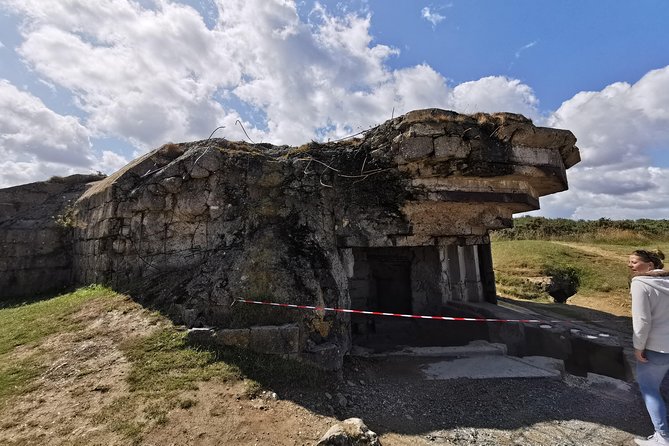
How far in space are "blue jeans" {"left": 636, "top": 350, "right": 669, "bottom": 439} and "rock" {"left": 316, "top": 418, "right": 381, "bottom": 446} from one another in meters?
2.55

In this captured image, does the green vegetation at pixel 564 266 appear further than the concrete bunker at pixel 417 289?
Yes

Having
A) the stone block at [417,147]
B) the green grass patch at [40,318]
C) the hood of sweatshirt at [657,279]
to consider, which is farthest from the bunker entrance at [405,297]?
the green grass patch at [40,318]

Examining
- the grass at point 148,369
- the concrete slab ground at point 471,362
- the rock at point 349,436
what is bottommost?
the concrete slab ground at point 471,362

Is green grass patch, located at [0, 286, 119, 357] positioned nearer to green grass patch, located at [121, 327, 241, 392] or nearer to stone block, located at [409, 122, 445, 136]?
green grass patch, located at [121, 327, 241, 392]

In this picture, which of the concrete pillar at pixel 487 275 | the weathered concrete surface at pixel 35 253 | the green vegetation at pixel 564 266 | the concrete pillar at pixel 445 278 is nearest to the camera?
the concrete pillar at pixel 445 278

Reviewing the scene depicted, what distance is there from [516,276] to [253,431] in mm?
12639

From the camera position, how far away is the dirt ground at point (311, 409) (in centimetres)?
312

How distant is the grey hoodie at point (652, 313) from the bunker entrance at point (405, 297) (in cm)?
361

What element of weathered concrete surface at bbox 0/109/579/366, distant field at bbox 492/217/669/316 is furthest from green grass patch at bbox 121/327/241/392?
distant field at bbox 492/217/669/316

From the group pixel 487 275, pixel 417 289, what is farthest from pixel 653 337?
pixel 487 275

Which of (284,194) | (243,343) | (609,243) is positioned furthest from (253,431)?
(609,243)

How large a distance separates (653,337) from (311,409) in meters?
3.28

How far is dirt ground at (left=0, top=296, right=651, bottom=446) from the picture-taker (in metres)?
3.12

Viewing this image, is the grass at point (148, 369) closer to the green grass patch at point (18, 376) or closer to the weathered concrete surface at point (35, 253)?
the green grass patch at point (18, 376)
